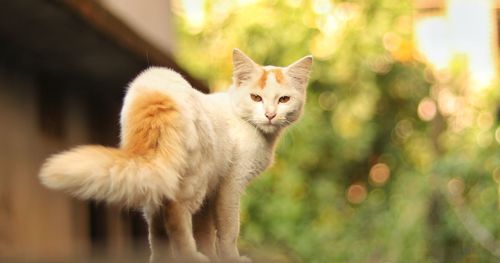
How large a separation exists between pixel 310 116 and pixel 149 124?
3.16ft

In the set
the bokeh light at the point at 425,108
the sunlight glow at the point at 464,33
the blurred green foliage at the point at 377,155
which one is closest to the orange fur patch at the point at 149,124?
the blurred green foliage at the point at 377,155

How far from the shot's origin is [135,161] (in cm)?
105

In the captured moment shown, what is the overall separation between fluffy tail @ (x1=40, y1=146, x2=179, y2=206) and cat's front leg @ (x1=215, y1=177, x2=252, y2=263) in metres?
0.16

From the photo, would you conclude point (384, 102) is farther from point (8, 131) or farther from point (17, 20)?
point (17, 20)

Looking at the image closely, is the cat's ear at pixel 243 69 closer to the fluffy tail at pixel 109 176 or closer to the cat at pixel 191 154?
the cat at pixel 191 154

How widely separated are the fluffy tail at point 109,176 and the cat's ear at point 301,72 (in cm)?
26

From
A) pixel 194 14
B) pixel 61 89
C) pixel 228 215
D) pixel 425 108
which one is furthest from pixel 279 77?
pixel 425 108

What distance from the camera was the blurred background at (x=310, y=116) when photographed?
11.9 feet

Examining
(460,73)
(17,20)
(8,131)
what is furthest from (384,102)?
(460,73)

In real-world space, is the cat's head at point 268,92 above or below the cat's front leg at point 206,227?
above

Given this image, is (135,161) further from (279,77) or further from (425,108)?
(425,108)

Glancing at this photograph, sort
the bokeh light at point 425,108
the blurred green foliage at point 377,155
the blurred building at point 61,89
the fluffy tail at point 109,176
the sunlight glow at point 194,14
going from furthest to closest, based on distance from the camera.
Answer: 1. the blurred green foliage at point 377,155
2. the bokeh light at point 425,108
3. the blurred building at point 61,89
4. the sunlight glow at point 194,14
5. the fluffy tail at point 109,176

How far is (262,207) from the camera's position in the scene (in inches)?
386

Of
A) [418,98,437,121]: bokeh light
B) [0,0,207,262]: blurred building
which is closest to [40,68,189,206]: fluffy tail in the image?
[0,0,207,262]: blurred building
